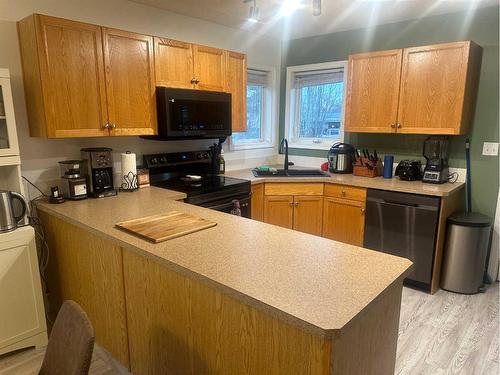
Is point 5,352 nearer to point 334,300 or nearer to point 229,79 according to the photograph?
point 334,300

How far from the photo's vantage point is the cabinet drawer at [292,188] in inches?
136

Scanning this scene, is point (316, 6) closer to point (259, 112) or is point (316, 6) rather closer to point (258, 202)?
point (258, 202)

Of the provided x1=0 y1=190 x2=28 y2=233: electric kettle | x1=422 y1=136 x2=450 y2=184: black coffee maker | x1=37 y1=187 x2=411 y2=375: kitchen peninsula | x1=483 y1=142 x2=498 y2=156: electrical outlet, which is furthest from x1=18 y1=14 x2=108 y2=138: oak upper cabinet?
x1=483 y1=142 x2=498 y2=156: electrical outlet

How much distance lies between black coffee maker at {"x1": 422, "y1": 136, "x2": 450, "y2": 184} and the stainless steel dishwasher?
38cm

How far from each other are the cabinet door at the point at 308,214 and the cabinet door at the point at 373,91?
2.68 ft

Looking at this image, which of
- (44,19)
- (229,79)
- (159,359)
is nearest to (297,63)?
(229,79)

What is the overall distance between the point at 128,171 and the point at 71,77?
772mm

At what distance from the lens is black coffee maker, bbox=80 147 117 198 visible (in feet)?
8.06

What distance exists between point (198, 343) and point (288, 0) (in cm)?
256

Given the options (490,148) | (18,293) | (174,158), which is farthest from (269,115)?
(18,293)

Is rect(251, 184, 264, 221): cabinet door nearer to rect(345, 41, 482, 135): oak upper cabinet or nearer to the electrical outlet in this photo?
rect(345, 41, 482, 135): oak upper cabinet

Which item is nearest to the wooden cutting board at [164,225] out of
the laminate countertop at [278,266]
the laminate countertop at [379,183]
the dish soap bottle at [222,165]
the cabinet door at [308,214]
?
the laminate countertop at [278,266]

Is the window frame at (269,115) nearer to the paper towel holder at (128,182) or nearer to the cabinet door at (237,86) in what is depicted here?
the cabinet door at (237,86)

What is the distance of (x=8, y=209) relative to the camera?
201 cm
